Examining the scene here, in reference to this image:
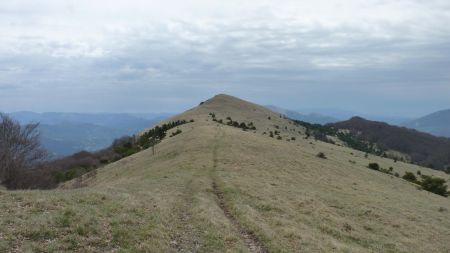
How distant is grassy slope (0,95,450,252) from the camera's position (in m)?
17.7

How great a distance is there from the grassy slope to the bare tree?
11.7 m

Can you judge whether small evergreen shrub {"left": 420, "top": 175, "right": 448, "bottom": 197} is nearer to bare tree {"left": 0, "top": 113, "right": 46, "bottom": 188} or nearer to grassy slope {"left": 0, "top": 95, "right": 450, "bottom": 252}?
grassy slope {"left": 0, "top": 95, "right": 450, "bottom": 252}

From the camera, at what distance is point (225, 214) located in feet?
85.7

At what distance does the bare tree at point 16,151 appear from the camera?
48.7 m

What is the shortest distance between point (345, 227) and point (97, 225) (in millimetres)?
16248

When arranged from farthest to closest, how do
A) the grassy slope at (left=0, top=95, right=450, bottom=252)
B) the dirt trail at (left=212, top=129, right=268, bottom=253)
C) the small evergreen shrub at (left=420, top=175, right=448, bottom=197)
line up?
1. the small evergreen shrub at (left=420, top=175, right=448, bottom=197)
2. the dirt trail at (left=212, top=129, right=268, bottom=253)
3. the grassy slope at (left=0, top=95, right=450, bottom=252)

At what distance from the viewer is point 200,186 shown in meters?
34.3

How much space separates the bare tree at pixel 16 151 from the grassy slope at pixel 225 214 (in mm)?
11711

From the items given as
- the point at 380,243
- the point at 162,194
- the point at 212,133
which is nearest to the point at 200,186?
the point at 162,194

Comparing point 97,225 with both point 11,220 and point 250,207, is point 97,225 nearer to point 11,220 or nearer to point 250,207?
point 11,220

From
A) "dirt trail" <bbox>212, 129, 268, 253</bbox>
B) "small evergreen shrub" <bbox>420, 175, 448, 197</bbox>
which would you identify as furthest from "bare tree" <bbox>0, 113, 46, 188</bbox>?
"small evergreen shrub" <bbox>420, 175, 448, 197</bbox>

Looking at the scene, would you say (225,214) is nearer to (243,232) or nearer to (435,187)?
(243,232)

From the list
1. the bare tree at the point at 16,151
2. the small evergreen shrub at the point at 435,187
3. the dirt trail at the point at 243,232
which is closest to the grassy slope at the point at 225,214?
the dirt trail at the point at 243,232

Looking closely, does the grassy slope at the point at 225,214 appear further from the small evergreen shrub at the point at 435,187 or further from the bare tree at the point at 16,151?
the small evergreen shrub at the point at 435,187
